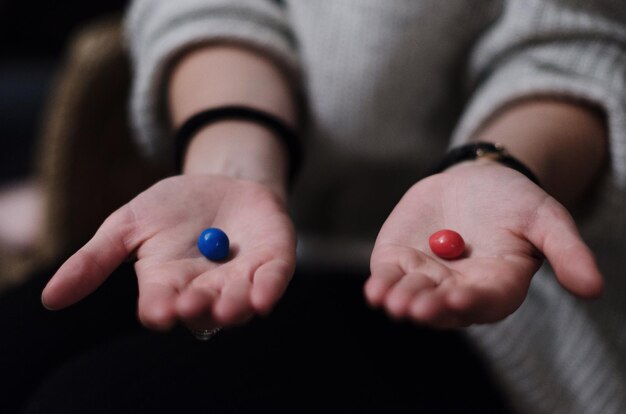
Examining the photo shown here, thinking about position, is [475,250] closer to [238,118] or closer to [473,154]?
[473,154]

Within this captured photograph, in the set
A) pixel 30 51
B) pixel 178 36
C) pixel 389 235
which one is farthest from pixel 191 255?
pixel 30 51

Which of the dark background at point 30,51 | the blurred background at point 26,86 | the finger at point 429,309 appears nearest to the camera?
the finger at point 429,309

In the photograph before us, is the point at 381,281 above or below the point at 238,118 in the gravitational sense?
below

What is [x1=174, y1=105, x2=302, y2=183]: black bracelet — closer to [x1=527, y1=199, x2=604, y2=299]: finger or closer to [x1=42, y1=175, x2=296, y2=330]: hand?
[x1=42, y1=175, x2=296, y2=330]: hand

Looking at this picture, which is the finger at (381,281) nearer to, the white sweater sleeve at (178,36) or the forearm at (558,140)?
the forearm at (558,140)

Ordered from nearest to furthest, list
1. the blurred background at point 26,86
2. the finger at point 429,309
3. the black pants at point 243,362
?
1. the finger at point 429,309
2. the black pants at point 243,362
3. the blurred background at point 26,86

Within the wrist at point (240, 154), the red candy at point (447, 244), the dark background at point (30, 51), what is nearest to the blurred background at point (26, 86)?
the dark background at point (30, 51)

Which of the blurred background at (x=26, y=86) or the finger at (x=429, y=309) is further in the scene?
the blurred background at (x=26, y=86)
